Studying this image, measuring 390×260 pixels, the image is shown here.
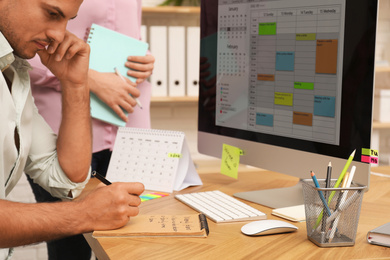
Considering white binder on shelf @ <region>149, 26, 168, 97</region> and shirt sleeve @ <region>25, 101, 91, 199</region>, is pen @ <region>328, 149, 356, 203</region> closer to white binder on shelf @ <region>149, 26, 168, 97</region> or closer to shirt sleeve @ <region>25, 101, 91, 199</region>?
shirt sleeve @ <region>25, 101, 91, 199</region>

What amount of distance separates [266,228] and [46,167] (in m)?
0.67

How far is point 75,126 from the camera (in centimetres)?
136

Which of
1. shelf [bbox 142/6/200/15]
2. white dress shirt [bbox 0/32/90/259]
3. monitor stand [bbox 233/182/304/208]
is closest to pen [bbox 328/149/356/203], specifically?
monitor stand [bbox 233/182/304/208]

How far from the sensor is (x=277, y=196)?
123 cm

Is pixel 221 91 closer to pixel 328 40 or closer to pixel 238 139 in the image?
pixel 238 139

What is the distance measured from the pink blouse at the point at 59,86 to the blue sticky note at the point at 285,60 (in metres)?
0.75

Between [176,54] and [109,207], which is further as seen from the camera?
[176,54]

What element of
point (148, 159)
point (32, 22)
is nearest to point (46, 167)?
point (148, 159)

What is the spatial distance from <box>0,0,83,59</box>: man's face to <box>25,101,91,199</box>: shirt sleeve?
248mm

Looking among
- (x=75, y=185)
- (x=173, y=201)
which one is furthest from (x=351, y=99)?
(x=75, y=185)

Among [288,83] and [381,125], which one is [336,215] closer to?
[288,83]

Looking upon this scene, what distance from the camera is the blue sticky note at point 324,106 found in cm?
108

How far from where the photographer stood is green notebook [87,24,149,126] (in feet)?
5.51

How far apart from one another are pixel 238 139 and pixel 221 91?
15 centimetres
